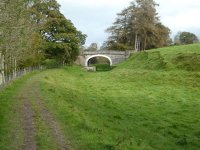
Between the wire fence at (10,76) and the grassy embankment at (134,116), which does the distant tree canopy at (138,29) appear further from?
the grassy embankment at (134,116)

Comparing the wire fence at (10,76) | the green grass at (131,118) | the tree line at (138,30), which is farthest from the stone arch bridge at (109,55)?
the green grass at (131,118)

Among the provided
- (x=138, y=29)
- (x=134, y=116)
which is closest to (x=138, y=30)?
(x=138, y=29)

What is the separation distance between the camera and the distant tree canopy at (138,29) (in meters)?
103

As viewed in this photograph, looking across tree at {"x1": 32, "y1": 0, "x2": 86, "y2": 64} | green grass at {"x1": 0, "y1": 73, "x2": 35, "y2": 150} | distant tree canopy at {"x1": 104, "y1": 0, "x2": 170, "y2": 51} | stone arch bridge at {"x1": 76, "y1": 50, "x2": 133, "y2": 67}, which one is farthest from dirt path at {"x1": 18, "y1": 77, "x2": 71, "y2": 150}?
distant tree canopy at {"x1": 104, "y1": 0, "x2": 170, "y2": 51}

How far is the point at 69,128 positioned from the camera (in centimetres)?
1905

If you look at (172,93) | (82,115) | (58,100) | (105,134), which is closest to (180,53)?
(172,93)

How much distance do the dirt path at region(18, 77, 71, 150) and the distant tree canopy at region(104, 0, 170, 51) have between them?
7605 cm

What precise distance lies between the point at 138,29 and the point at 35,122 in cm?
8581

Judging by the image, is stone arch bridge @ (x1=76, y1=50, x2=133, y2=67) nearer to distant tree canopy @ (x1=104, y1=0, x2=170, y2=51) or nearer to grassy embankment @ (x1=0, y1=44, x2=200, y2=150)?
distant tree canopy @ (x1=104, y1=0, x2=170, y2=51)

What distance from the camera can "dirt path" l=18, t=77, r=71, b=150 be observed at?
1608cm

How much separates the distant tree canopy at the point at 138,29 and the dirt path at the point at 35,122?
249ft

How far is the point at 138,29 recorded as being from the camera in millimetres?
103625

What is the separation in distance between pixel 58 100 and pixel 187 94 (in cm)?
1498

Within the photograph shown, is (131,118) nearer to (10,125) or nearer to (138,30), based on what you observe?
(10,125)
